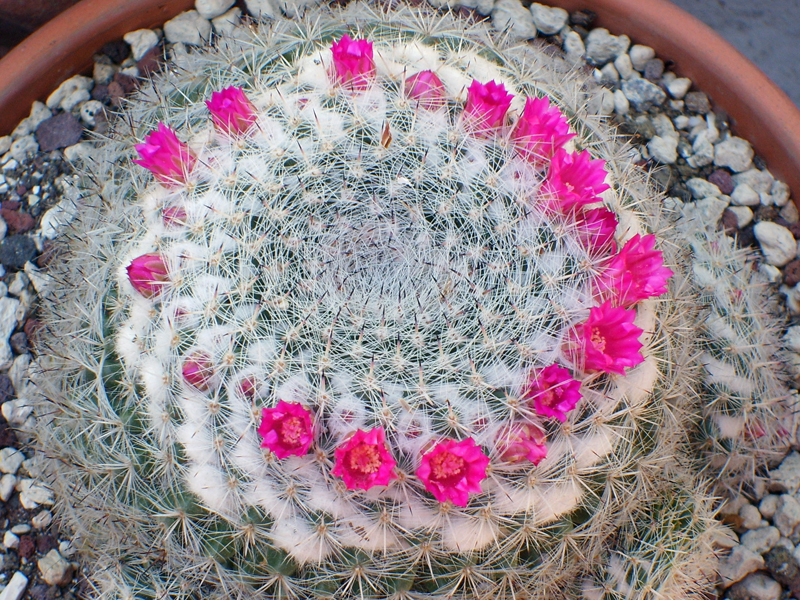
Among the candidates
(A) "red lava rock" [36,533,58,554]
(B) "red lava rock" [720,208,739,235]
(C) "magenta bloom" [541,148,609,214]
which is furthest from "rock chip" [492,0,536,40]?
(A) "red lava rock" [36,533,58,554]

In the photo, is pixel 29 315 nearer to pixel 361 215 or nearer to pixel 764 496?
pixel 361 215

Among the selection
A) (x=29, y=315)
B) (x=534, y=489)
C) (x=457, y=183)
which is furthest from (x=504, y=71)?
(x=29, y=315)

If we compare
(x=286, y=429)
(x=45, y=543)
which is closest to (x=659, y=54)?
(x=286, y=429)

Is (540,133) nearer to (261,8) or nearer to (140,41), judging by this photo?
(261,8)

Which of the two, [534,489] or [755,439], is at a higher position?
[534,489]

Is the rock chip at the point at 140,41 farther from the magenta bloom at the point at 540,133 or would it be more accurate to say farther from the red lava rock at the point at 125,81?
the magenta bloom at the point at 540,133

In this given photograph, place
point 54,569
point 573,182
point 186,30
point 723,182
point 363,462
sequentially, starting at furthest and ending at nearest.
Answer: point 186,30 → point 723,182 → point 54,569 → point 573,182 → point 363,462

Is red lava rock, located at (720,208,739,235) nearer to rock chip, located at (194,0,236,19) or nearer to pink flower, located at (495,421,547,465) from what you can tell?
pink flower, located at (495,421,547,465)
